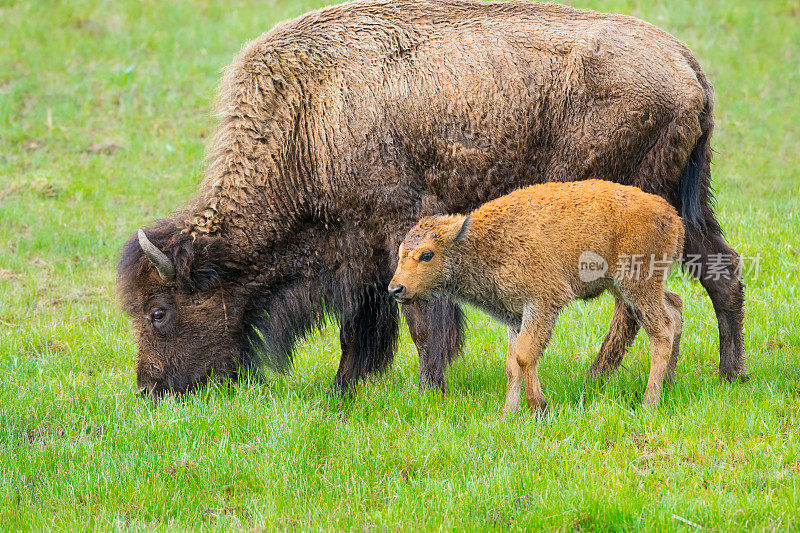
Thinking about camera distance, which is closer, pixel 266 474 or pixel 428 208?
pixel 266 474

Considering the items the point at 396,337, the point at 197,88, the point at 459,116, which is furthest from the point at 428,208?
the point at 197,88

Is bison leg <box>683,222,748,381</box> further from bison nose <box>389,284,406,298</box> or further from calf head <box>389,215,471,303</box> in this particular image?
bison nose <box>389,284,406,298</box>

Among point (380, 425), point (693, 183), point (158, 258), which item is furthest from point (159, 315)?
point (693, 183)

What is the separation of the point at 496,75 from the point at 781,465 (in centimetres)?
310

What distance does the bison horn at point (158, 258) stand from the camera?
6281 mm

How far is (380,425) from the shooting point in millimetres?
5848

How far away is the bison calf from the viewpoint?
571 cm

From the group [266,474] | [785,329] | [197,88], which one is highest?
[197,88]

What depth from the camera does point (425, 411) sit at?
609cm

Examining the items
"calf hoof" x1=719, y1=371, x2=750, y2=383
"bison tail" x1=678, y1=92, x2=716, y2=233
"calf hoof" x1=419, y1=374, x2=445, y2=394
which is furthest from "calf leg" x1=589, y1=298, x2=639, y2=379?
"calf hoof" x1=419, y1=374, x2=445, y2=394

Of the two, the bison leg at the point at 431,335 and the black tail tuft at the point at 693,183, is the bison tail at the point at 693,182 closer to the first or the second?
the black tail tuft at the point at 693,183

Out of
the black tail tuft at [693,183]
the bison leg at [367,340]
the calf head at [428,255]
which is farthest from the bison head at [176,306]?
the black tail tuft at [693,183]

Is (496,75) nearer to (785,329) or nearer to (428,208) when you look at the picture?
(428,208)

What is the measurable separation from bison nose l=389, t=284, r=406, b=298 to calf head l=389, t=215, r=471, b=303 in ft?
0.15
